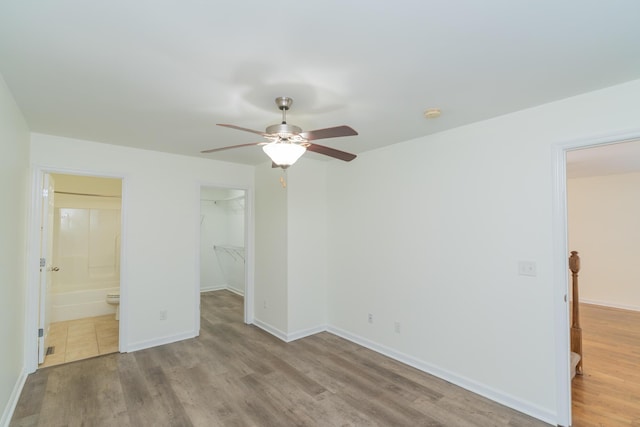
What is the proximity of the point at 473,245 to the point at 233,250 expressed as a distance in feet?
16.8

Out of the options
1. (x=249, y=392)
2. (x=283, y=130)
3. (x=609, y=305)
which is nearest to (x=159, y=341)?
(x=249, y=392)

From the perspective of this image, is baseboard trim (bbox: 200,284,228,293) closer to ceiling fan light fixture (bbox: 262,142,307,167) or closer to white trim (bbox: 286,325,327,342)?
white trim (bbox: 286,325,327,342)

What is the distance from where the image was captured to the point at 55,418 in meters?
2.38

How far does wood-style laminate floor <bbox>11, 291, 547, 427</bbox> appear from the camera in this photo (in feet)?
7.79

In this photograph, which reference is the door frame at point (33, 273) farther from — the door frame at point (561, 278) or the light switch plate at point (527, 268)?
the door frame at point (561, 278)

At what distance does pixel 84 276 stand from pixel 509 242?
20.5 feet

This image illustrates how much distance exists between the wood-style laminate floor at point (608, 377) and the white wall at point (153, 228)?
421 centimetres

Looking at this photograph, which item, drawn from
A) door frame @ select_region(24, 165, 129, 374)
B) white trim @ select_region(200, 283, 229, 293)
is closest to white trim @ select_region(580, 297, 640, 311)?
white trim @ select_region(200, 283, 229, 293)

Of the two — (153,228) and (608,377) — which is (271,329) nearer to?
(153,228)

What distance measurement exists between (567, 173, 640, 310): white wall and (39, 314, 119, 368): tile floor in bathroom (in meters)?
8.14

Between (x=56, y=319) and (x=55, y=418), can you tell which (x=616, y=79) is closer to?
(x=55, y=418)

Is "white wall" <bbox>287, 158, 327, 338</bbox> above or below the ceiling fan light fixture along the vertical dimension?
below

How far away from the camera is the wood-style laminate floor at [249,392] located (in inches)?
93.5

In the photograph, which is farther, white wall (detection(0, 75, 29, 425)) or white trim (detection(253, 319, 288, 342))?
white trim (detection(253, 319, 288, 342))
